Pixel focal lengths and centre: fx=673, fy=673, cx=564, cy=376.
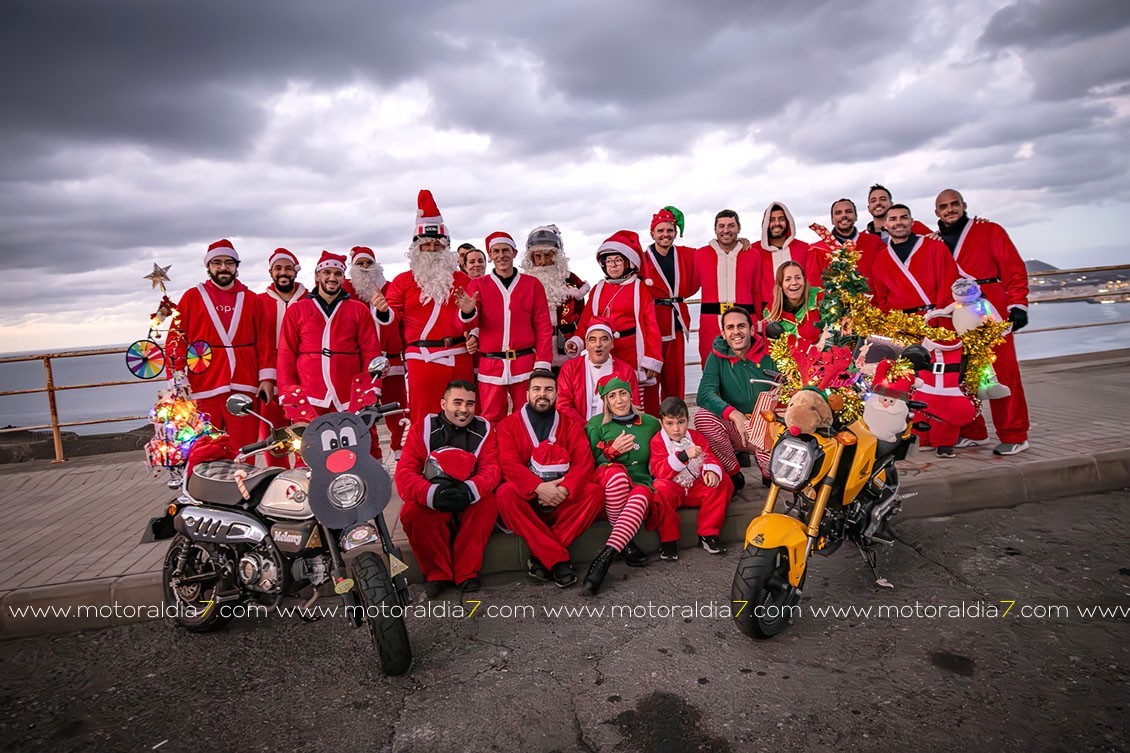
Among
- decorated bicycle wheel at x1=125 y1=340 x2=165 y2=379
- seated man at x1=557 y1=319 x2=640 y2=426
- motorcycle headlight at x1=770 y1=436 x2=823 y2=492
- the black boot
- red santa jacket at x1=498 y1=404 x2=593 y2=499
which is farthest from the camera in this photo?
seated man at x1=557 y1=319 x2=640 y2=426

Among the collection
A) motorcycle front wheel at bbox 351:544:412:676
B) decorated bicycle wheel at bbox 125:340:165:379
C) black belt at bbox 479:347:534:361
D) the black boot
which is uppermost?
decorated bicycle wheel at bbox 125:340:165:379

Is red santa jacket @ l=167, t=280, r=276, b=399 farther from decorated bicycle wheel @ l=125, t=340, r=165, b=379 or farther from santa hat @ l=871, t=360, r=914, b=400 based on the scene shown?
santa hat @ l=871, t=360, r=914, b=400

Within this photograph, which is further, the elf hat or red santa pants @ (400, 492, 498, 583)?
the elf hat

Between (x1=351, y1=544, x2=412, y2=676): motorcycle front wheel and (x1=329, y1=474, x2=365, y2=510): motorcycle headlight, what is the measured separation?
0.32 m

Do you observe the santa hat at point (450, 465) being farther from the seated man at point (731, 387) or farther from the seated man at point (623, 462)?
the seated man at point (731, 387)

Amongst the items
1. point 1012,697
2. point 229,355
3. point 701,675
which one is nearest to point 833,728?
point 701,675

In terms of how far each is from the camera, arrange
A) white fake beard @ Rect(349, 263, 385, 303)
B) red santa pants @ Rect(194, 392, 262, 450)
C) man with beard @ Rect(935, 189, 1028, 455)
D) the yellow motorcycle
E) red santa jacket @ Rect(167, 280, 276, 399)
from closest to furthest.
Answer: the yellow motorcycle, red santa pants @ Rect(194, 392, 262, 450), red santa jacket @ Rect(167, 280, 276, 399), man with beard @ Rect(935, 189, 1028, 455), white fake beard @ Rect(349, 263, 385, 303)

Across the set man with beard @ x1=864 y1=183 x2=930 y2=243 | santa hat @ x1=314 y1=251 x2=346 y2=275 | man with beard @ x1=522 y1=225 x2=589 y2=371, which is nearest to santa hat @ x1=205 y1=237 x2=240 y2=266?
santa hat @ x1=314 y1=251 x2=346 y2=275

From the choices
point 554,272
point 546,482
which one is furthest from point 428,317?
point 546,482

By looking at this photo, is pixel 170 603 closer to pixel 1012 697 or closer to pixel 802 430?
pixel 802 430

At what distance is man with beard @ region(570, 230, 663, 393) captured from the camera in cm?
590

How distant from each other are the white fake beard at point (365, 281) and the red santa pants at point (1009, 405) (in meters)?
5.61

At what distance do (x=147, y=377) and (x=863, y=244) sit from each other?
241 inches

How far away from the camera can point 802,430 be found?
129 inches
